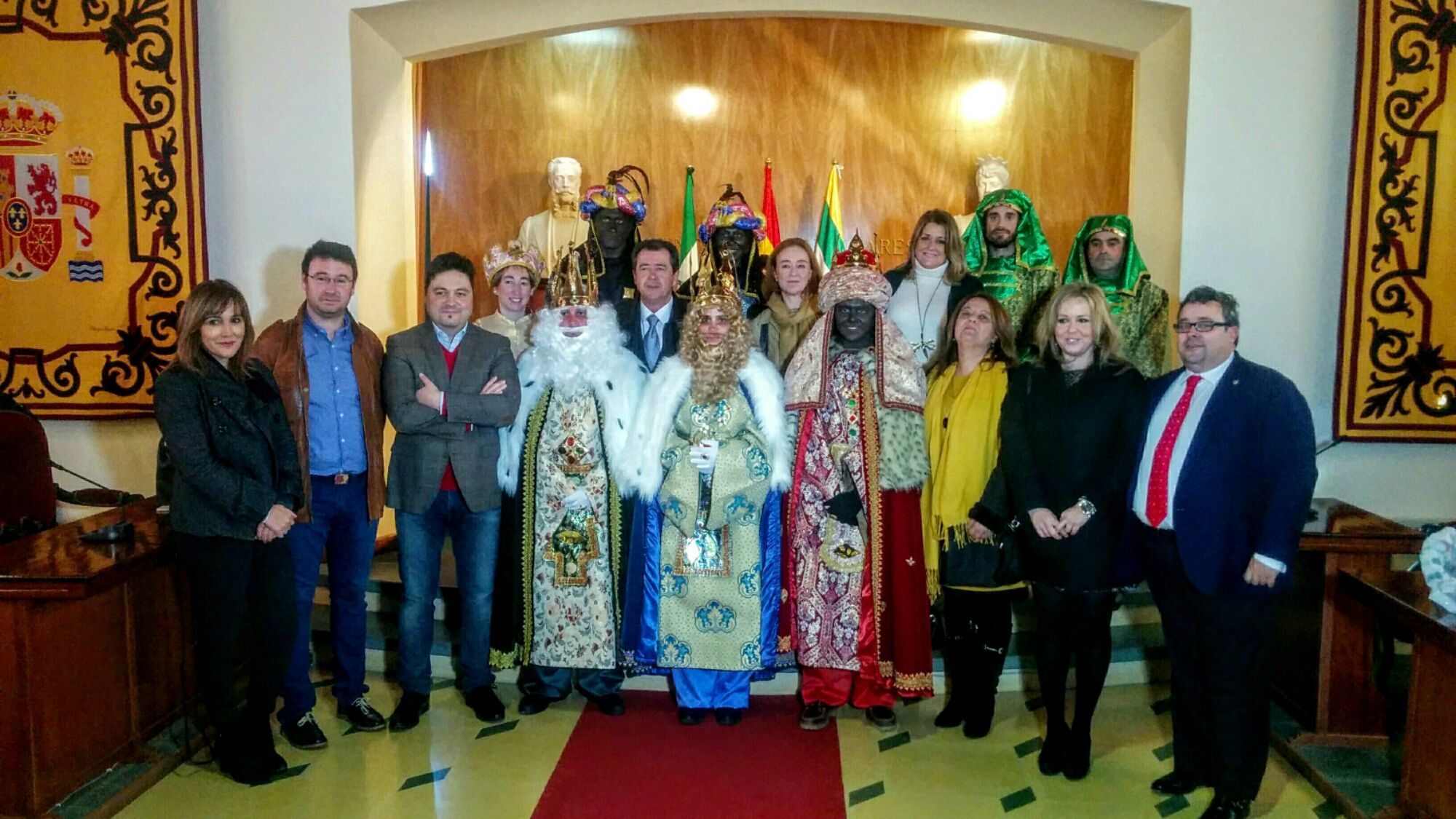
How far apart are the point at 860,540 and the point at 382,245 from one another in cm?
312

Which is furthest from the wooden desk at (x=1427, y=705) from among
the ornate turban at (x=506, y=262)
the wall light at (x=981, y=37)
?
the wall light at (x=981, y=37)

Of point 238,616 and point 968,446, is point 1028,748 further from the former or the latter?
point 238,616

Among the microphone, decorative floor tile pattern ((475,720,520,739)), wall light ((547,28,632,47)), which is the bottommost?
decorative floor tile pattern ((475,720,520,739))

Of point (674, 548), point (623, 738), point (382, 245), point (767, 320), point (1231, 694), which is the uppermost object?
point (382, 245)

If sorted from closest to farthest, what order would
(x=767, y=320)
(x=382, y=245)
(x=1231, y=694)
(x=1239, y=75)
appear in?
(x=1231, y=694) < (x=767, y=320) < (x=1239, y=75) < (x=382, y=245)

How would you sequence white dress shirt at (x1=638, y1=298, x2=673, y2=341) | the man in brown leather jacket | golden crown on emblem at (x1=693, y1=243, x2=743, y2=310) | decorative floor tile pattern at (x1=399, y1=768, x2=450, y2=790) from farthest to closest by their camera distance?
white dress shirt at (x1=638, y1=298, x2=673, y2=341) < golden crown on emblem at (x1=693, y1=243, x2=743, y2=310) < the man in brown leather jacket < decorative floor tile pattern at (x1=399, y1=768, x2=450, y2=790)

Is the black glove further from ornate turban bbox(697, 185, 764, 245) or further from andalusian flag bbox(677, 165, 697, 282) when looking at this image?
andalusian flag bbox(677, 165, 697, 282)

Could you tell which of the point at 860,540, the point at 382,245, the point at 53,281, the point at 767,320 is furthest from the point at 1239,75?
the point at 53,281

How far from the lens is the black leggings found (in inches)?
127

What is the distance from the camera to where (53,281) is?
462 centimetres

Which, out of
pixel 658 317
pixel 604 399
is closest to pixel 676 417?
pixel 604 399

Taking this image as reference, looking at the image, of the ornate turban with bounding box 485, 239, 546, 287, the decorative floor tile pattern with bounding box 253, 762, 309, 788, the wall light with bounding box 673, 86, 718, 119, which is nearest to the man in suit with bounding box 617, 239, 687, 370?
the ornate turban with bounding box 485, 239, 546, 287

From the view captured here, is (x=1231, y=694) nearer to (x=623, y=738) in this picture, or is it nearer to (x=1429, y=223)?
(x=623, y=738)

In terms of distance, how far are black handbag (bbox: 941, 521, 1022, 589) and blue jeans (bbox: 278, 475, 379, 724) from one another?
84.8 inches
